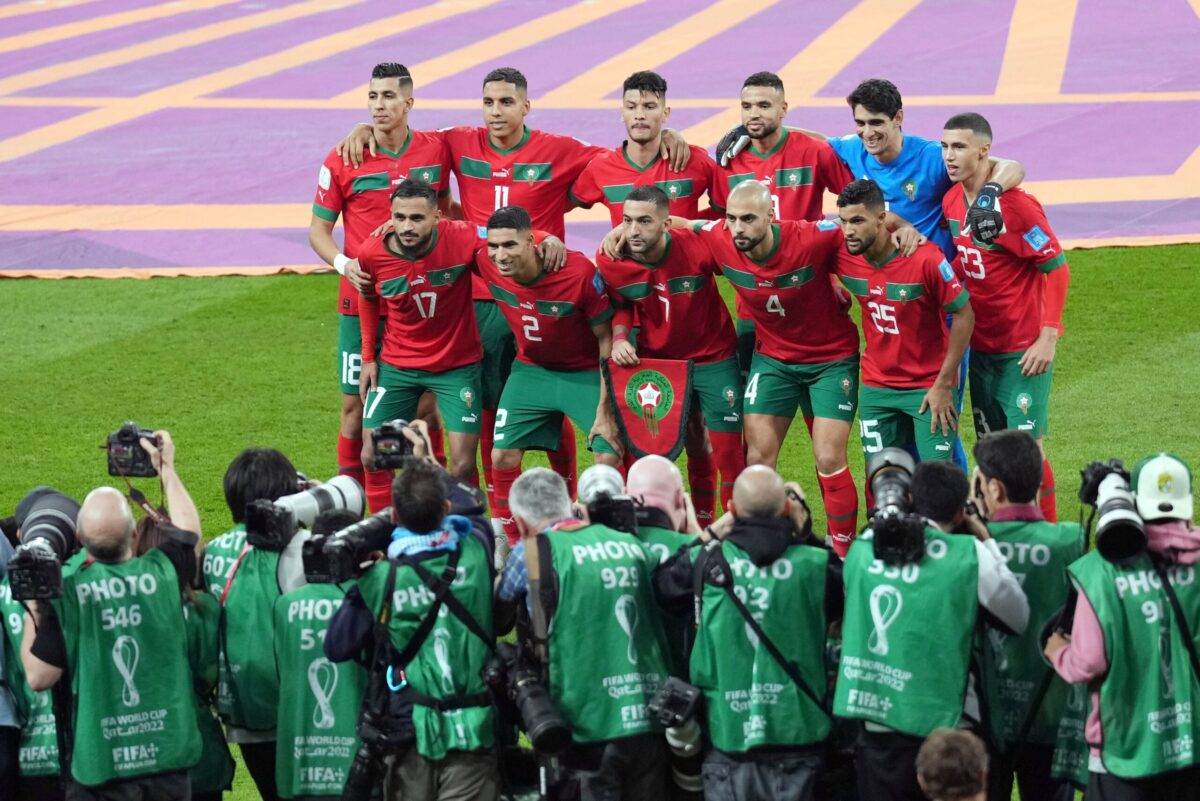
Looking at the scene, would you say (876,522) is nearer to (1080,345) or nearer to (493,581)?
(493,581)

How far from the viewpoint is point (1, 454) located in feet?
38.8

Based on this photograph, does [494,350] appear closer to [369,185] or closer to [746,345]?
[369,185]

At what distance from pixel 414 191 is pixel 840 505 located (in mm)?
2700

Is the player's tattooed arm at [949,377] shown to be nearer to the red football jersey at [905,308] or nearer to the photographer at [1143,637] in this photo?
the red football jersey at [905,308]

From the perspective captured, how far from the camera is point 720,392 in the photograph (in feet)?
30.2

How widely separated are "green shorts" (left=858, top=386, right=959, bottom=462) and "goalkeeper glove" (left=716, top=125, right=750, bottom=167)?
4.78 feet

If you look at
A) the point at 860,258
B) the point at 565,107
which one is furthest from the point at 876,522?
the point at 565,107

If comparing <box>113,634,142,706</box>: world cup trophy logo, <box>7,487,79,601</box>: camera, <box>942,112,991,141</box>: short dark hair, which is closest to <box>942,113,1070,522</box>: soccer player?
<box>942,112,991,141</box>: short dark hair

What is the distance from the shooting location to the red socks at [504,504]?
9383 mm

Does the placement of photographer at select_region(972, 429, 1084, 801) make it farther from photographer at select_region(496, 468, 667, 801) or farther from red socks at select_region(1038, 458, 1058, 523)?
red socks at select_region(1038, 458, 1058, 523)

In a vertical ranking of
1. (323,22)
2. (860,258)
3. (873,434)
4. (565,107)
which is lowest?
(873,434)

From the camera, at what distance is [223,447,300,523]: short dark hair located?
6613 mm

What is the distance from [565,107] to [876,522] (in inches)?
621

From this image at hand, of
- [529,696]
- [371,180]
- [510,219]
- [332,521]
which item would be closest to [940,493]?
[529,696]
